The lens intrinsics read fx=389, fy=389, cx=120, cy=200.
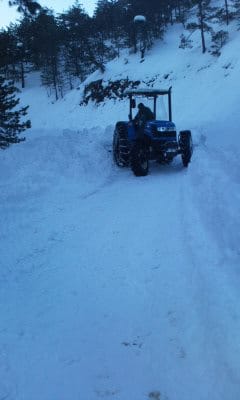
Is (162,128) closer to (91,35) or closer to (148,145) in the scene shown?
(148,145)

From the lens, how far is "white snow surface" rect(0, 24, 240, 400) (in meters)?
3.41

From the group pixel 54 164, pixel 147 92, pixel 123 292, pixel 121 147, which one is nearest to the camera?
pixel 123 292

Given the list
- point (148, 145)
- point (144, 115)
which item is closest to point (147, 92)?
point (144, 115)

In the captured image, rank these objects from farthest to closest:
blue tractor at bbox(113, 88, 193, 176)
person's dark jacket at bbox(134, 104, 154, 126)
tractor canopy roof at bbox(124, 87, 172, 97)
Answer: tractor canopy roof at bbox(124, 87, 172, 97)
person's dark jacket at bbox(134, 104, 154, 126)
blue tractor at bbox(113, 88, 193, 176)

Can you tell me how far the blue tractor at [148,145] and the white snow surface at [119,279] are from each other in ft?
1.09

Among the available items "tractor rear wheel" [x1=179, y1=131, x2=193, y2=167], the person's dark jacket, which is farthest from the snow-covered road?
the person's dark jacket

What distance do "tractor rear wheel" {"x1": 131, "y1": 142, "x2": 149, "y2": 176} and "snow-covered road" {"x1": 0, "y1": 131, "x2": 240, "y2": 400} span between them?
1.21 m

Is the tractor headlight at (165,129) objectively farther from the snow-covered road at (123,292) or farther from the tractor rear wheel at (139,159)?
the snow-covered road at (123,292)

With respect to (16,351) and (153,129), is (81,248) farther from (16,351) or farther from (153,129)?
(153,129)

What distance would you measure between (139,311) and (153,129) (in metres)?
Answer: 7.25

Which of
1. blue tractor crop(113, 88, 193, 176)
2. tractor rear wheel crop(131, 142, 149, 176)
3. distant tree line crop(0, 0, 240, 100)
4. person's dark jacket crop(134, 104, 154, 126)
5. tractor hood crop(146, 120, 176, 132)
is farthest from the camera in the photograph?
distant tree line crop(0, 0, 240, 100)

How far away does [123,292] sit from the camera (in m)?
4.71

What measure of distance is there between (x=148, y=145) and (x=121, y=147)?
0.98 metres

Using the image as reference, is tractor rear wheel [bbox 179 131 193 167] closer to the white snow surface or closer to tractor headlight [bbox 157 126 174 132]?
the white snow surface
